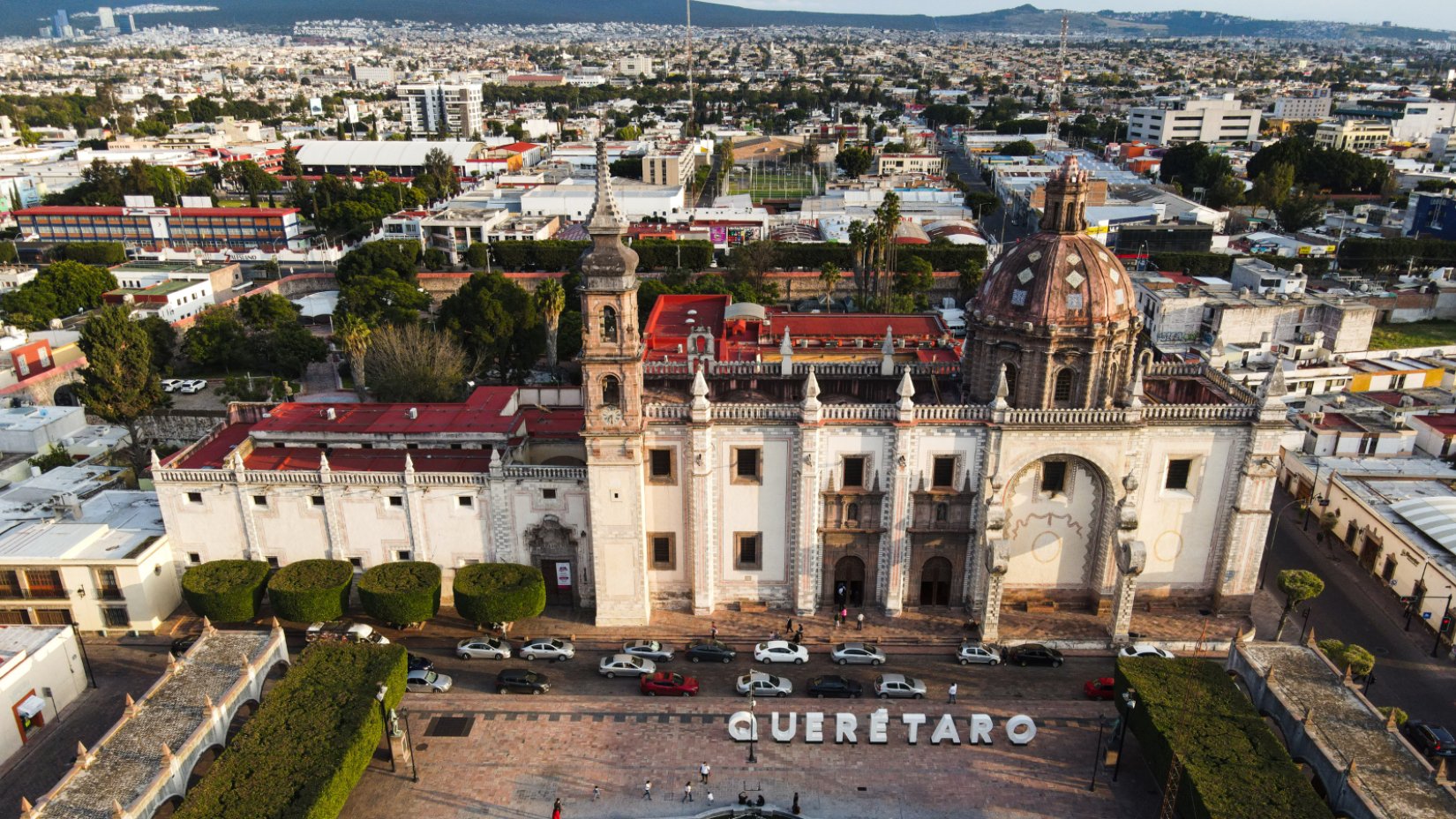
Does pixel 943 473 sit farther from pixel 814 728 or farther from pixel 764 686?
pixel 814 728

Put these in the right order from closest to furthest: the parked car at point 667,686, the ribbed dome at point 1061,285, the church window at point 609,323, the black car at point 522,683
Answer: the parked car at point 667,686 → the black car at point 522,683 → the church window at point 609,323 → the ribbed dome at point 1061,285

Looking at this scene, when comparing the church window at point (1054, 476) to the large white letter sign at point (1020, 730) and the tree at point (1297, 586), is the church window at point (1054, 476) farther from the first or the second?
the large white letter sign at point (1020, 730)


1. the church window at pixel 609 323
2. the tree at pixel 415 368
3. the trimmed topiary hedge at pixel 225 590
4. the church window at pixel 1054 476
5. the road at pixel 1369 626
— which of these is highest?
the church window at pixel 609 323

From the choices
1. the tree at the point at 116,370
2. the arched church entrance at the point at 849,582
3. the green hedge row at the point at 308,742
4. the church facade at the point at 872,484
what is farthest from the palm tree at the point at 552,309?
the green hedge row at the point at 308,742

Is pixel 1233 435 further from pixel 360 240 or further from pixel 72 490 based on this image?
pixel 360 240

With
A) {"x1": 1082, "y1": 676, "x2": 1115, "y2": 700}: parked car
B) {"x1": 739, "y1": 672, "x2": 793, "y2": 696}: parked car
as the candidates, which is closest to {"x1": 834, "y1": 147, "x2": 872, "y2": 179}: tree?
{"x1": 1082, "y1": 676, "x2": 1115, "y2": 700}: parked car

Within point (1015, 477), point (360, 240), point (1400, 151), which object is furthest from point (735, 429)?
point (1400, 151)
